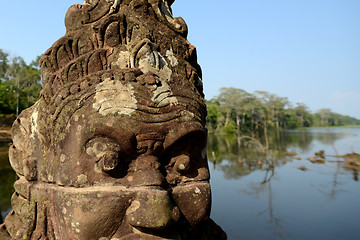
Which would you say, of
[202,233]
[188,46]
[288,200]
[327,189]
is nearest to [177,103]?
[188,46]

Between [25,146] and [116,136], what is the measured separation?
4.34 feet

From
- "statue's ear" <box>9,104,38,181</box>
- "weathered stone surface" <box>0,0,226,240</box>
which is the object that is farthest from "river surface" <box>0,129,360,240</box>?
"weathered stone surface" <box>0,0,226,240</box>

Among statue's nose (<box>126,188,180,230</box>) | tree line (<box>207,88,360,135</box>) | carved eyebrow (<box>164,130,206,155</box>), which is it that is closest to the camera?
statue's nose (<box>126,188,180,230</box>)

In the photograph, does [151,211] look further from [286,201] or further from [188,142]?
[286,201]

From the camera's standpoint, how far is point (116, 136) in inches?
74.8

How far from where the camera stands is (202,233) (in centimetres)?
251

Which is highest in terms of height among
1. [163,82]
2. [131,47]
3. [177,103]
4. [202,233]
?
[131,47]

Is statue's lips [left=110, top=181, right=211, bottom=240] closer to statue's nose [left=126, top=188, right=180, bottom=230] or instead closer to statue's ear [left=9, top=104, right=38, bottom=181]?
statue's nose [left=126, top=188, right=180, bottom=230]

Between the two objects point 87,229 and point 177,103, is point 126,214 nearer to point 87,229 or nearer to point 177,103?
point 87,229

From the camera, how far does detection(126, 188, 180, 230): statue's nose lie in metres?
1.80

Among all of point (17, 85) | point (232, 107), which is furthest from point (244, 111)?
point (17, 85)

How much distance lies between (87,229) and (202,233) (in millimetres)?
1157

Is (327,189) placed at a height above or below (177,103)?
below

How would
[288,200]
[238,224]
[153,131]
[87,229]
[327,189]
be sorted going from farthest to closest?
[327,189], [288,200], [238,224], [153,131], [87,229]
